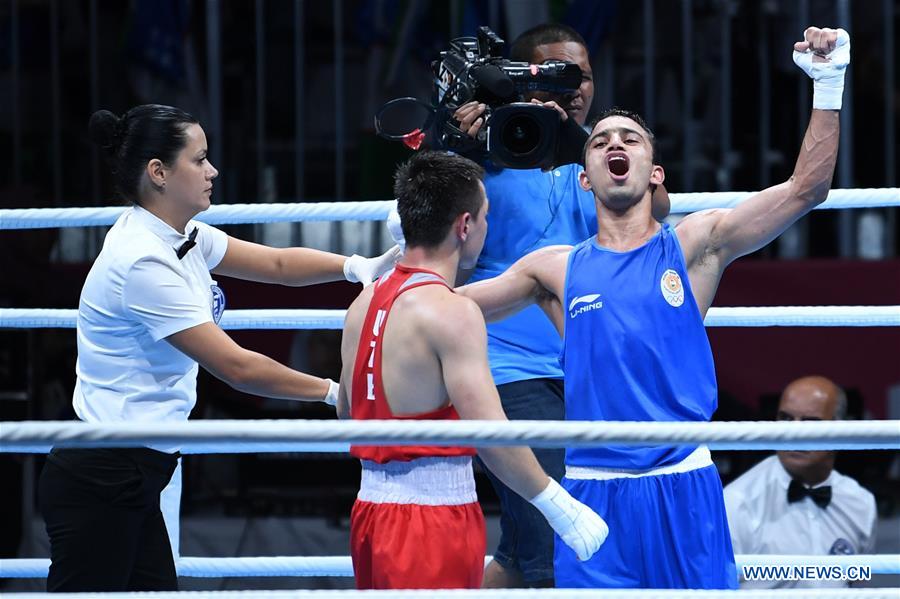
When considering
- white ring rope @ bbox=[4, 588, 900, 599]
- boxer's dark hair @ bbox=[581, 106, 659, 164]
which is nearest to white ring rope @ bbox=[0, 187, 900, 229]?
boxer's dark hair @ bbox=[581, 106, 659, 164]

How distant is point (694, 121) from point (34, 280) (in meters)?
2.89

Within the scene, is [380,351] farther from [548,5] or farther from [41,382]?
[548,5]

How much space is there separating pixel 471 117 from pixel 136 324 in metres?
0.77

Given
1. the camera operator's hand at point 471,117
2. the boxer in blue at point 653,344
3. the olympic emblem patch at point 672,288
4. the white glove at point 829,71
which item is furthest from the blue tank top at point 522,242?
the white glove at point 829,71

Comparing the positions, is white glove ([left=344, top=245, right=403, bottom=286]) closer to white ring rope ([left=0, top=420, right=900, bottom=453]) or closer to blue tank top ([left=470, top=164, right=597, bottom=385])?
Result: blue tank top ([left=470, top=164, right=597, bottom=385])

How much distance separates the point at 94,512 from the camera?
236cm

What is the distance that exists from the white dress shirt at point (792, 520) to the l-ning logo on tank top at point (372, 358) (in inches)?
68.2

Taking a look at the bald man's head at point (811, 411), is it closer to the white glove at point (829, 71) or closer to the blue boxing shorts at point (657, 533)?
the blue boxing shorts at point (657, 533)

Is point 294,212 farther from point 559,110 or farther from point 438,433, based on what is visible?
point 438,433

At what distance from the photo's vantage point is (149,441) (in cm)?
161

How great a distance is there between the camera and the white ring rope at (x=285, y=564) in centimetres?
281

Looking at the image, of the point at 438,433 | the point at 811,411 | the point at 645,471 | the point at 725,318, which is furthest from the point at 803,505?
the point at 438,433

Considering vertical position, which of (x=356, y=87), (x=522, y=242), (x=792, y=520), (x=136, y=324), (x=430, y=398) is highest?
(x=356, y=87)

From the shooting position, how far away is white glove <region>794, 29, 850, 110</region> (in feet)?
7.54
